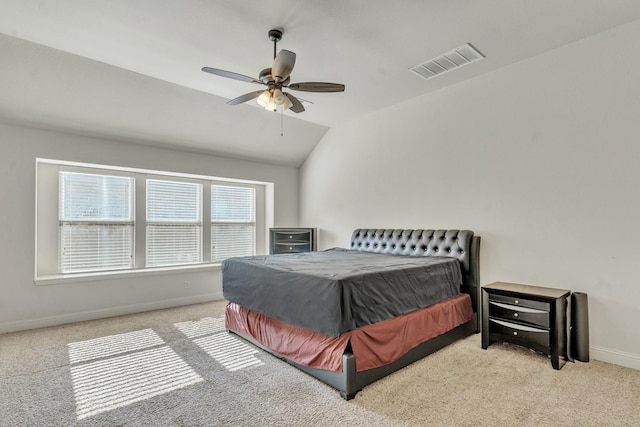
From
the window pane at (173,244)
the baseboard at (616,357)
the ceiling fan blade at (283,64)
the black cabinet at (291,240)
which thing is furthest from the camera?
the black cabinet at (291,240)

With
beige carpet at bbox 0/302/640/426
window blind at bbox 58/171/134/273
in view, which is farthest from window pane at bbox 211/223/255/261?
beige carpet at bbox 0/302/640/426

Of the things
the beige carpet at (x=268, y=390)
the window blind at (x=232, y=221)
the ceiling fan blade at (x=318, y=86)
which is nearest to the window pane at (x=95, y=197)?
the window blind at (x=232, y=221)

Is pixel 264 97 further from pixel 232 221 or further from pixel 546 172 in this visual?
pixel 232 221

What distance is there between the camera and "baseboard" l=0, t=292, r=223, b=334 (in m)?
3.82

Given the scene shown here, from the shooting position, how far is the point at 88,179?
4.57 metres

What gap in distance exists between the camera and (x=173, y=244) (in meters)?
5.30

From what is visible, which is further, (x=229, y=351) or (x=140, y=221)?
(x=140, y=221)

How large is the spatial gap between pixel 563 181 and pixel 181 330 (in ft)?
14.3

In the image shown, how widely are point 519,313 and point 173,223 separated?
4.86 m

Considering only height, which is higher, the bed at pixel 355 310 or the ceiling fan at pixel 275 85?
the ceiling fan at pixel 275 85

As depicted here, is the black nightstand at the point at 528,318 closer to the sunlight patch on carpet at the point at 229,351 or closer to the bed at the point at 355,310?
the bed at the point at 355,310

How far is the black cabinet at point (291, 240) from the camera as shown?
5.61 metres

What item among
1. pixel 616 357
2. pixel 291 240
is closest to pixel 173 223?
pixel 291 240

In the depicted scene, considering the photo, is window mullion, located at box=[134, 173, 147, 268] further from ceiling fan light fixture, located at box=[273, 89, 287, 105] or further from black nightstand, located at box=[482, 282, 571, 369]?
black nightstand, located at box=[482, 282, 571, 369]
